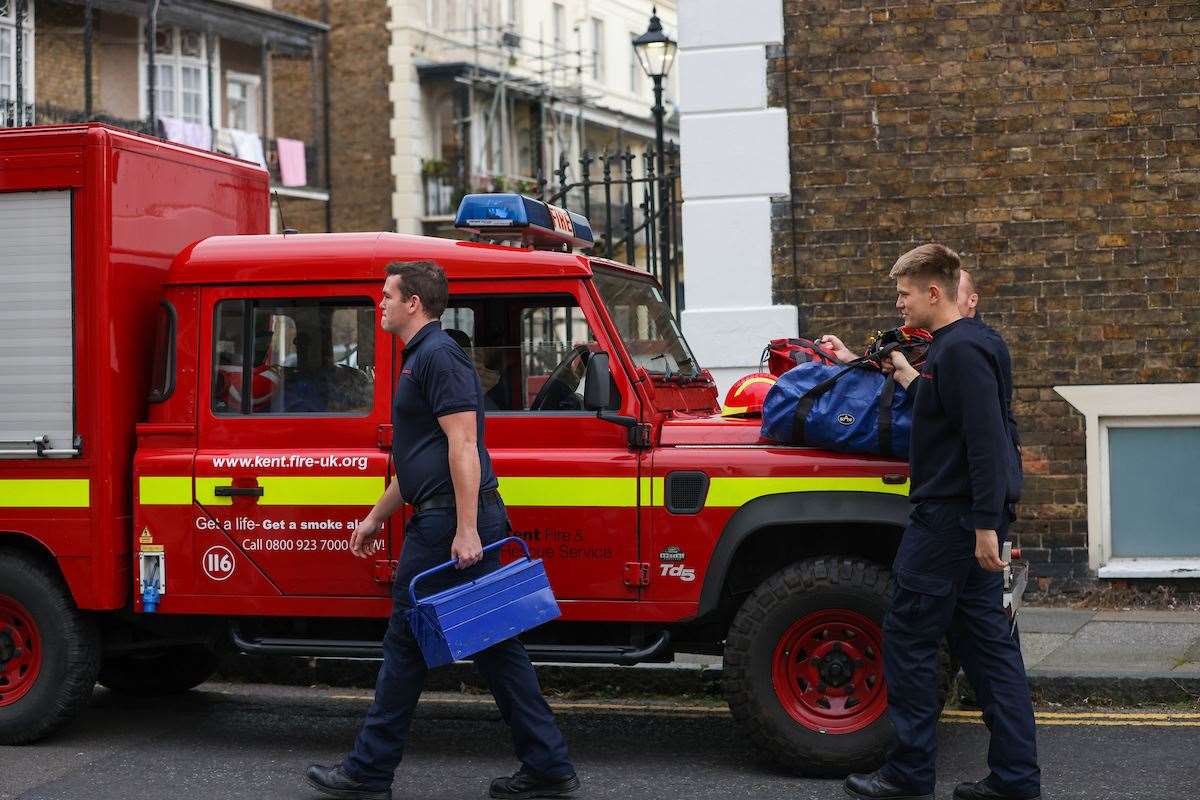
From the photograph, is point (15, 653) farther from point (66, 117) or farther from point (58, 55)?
point (58, 55)

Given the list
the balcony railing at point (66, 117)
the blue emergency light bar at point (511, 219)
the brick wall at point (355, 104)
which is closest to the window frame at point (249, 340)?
the blue emergency light bar at point (511, 219)

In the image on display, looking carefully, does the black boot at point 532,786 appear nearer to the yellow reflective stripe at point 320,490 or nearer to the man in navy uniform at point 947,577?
the man in navy uniform at point 947,577

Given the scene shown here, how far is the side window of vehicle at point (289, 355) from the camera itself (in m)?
6.73

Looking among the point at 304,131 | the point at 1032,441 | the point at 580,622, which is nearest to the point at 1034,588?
the point at 1032,441

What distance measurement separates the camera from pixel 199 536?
669cm

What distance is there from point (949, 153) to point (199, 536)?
5.59 metres

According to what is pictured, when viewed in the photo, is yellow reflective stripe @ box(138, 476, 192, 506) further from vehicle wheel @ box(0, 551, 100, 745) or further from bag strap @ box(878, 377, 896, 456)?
bag strap @ box(878, 377, 896, 456)

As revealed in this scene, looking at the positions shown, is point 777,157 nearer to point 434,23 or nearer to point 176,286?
point 176,286

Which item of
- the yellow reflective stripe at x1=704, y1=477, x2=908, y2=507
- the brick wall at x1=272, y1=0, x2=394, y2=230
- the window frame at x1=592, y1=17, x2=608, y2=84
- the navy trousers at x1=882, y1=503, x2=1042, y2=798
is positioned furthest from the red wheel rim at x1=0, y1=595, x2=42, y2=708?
the window frame at x1=592, y1=17, x2=608, y2=84

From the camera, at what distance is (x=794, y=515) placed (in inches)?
245

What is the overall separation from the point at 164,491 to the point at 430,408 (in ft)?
5.08

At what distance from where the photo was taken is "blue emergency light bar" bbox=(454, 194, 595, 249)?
22.1ft

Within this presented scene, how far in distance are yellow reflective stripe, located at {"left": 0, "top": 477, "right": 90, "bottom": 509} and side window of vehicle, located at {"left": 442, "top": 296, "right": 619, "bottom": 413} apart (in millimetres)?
1689

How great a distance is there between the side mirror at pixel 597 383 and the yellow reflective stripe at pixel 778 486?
0.53 metres
